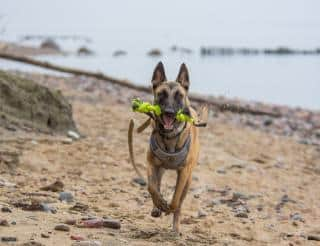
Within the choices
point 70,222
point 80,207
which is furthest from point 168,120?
point 80,207

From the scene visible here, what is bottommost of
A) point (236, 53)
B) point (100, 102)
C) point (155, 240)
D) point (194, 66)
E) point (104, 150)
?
point (155, 240)

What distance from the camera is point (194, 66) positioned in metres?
46.4

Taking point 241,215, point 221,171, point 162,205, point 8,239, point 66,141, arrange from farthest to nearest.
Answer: point 221,171, point 66,141, point 241,215, point 162,205, point 8,239

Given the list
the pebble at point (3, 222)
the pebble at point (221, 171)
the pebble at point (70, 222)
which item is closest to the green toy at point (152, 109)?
the pebble at point (70, 222)

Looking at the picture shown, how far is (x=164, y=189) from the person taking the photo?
10492 millimetres

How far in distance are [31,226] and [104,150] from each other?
19.6 ft

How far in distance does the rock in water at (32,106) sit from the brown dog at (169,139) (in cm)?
449

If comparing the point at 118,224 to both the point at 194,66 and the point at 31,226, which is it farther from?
the point at 194,66

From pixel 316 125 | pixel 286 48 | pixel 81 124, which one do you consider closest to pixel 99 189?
pixel 81 124

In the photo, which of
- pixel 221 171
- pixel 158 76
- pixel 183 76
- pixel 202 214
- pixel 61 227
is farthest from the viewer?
pixel 221 171

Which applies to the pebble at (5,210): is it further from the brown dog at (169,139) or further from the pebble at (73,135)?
the pebble at (73,135)

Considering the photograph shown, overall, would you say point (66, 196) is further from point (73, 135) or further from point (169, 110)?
point (73, 135)

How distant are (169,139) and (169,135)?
7cm

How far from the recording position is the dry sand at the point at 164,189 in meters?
6.91
